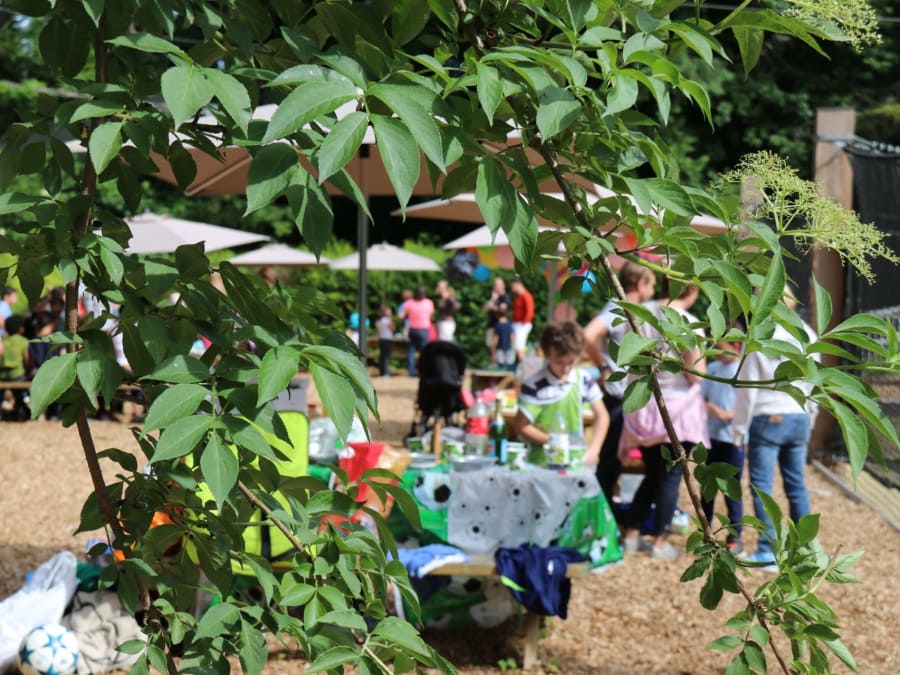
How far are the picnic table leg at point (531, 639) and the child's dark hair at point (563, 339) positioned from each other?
168 centimetres

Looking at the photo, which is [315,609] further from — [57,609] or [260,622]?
[57,609]

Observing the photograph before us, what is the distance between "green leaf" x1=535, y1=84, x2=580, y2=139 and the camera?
110cm

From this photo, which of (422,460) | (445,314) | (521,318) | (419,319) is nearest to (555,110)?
(422,460)

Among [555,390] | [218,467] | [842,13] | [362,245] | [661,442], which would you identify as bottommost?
[661,442]

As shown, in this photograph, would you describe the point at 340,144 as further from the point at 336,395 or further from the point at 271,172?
the point at 336,395

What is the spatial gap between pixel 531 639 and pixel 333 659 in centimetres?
358

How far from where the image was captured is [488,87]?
1068 millimetres

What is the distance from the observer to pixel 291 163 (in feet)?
3.67

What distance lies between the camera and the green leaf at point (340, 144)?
3.26 feet

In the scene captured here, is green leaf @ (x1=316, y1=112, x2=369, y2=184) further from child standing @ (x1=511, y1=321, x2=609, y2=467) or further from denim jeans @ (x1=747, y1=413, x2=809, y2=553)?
denim jeans @ (x1=747, y1=413, x2=809, y2=553)

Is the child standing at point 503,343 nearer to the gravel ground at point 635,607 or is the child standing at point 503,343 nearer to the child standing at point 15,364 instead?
the child standing at point 15,364

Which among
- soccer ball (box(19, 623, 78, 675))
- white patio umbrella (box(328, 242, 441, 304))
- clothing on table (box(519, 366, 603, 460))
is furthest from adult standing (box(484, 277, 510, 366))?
soccer ball (box(19, 623, 78, 675))

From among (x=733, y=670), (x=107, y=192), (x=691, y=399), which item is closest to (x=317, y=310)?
(x=733, y=670)

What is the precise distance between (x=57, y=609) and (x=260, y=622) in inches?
126
